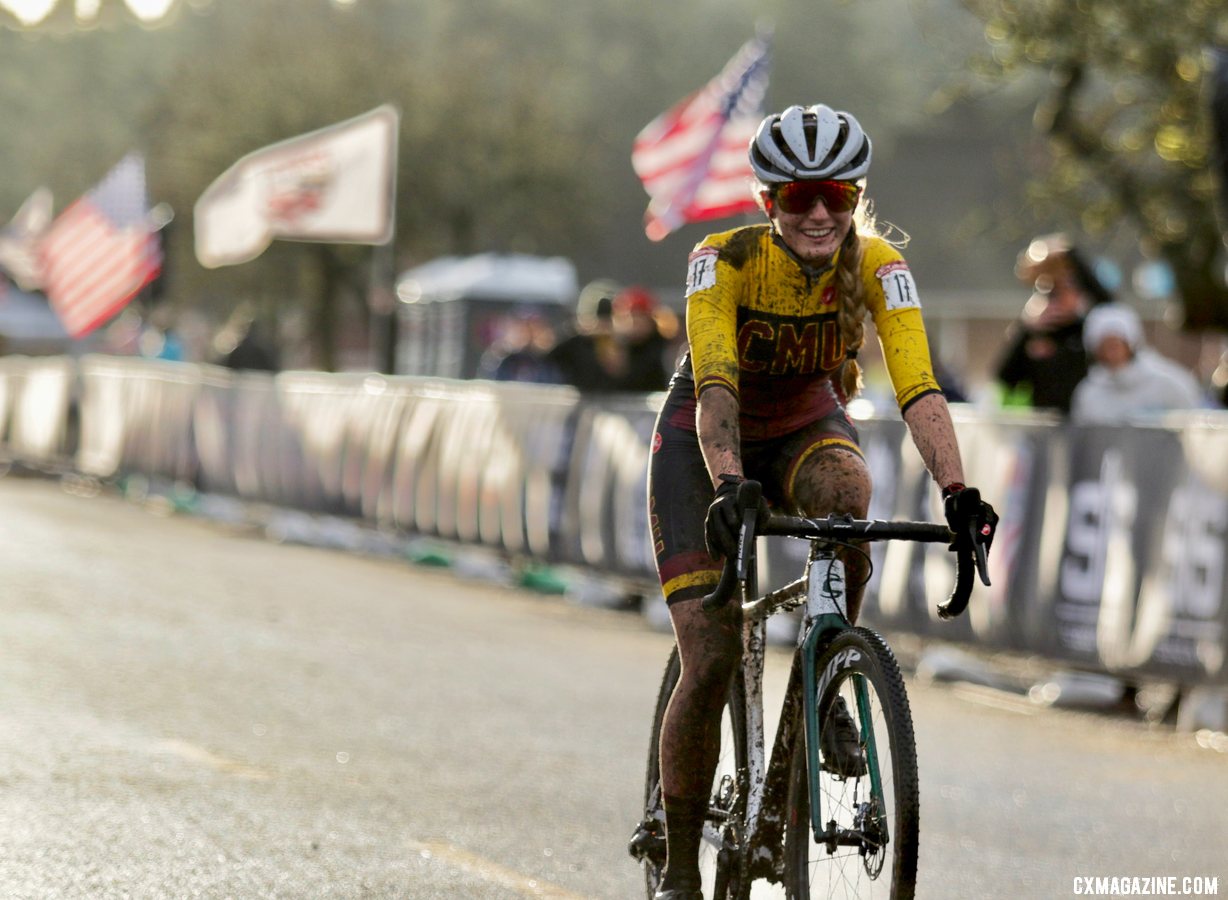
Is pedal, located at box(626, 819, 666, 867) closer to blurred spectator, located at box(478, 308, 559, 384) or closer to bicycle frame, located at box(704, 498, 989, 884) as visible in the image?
bicycle frame, located at box(704, 498, 989, 884)

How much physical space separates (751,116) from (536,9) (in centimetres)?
6012

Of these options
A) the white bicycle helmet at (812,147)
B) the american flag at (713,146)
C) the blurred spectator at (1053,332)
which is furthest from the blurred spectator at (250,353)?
the white bicycle helmet at (812,147)

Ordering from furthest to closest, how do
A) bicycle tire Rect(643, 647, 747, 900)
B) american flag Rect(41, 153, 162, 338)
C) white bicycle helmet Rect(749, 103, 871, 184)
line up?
1. american flag Rect(41, 153, 162, 338)
2. bicycle tire Rect(643, 647, 747, 900)
3. white bicycle helmet Rect(749, 103, 871, 184)

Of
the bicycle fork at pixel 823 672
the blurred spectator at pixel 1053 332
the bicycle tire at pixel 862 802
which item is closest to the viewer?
the bicycle tire at pixel 862 802

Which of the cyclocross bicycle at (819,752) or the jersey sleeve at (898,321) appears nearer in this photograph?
the cyclocross bicycle at (819,752)

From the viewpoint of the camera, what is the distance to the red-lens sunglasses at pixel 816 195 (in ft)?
16.4

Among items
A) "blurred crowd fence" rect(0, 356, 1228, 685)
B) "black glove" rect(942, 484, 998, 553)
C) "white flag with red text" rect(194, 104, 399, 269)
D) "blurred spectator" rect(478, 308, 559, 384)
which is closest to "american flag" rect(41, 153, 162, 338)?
"blurred crowd fence" rect(0, 356, 1228, 685)

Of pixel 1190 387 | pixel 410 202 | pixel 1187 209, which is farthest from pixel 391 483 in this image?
pixel 410 202

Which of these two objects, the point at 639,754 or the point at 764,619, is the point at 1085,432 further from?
the point at 764,619

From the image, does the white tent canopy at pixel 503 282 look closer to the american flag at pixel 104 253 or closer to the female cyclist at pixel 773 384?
the american flag at pixel 104 253

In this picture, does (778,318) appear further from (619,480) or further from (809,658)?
(619,480)

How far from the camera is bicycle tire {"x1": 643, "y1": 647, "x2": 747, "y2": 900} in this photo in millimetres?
5035

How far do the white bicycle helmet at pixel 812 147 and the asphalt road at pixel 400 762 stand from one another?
2.01 m

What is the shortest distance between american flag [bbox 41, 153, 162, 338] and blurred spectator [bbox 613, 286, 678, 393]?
12.0 metres
